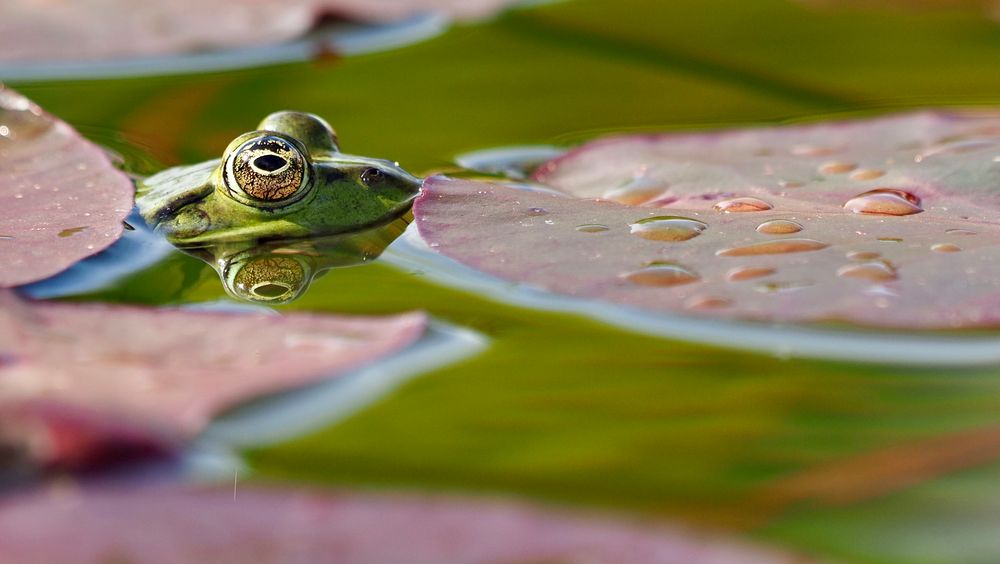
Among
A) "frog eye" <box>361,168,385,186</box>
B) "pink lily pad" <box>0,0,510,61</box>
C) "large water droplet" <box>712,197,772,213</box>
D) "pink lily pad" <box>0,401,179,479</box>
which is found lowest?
"pink lily pad" <box>0,401,179,479</box>

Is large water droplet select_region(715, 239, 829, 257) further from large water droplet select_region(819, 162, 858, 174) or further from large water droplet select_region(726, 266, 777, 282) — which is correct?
large water droplet select_region(819, 162, 858, 174)

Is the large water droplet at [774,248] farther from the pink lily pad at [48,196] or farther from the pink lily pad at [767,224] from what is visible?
the pink lily pad at [48,196]

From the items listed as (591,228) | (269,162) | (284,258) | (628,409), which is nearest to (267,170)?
(269,162)

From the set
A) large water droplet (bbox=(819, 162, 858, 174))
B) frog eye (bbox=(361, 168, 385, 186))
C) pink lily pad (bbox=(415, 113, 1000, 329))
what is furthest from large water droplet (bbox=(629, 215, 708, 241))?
frog eye (bbox=(361, 168, 385, 186))

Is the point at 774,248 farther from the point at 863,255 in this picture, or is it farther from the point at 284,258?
the point at 284,258

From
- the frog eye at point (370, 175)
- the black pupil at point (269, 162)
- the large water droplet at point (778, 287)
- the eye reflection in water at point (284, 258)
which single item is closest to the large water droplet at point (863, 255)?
the large water droplet at point (778, 287)

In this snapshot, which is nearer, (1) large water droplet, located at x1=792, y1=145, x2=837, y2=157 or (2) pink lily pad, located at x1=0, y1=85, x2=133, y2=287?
(2) pink lily pad, located at x1=0, y1=85, x2=133, y2=287
